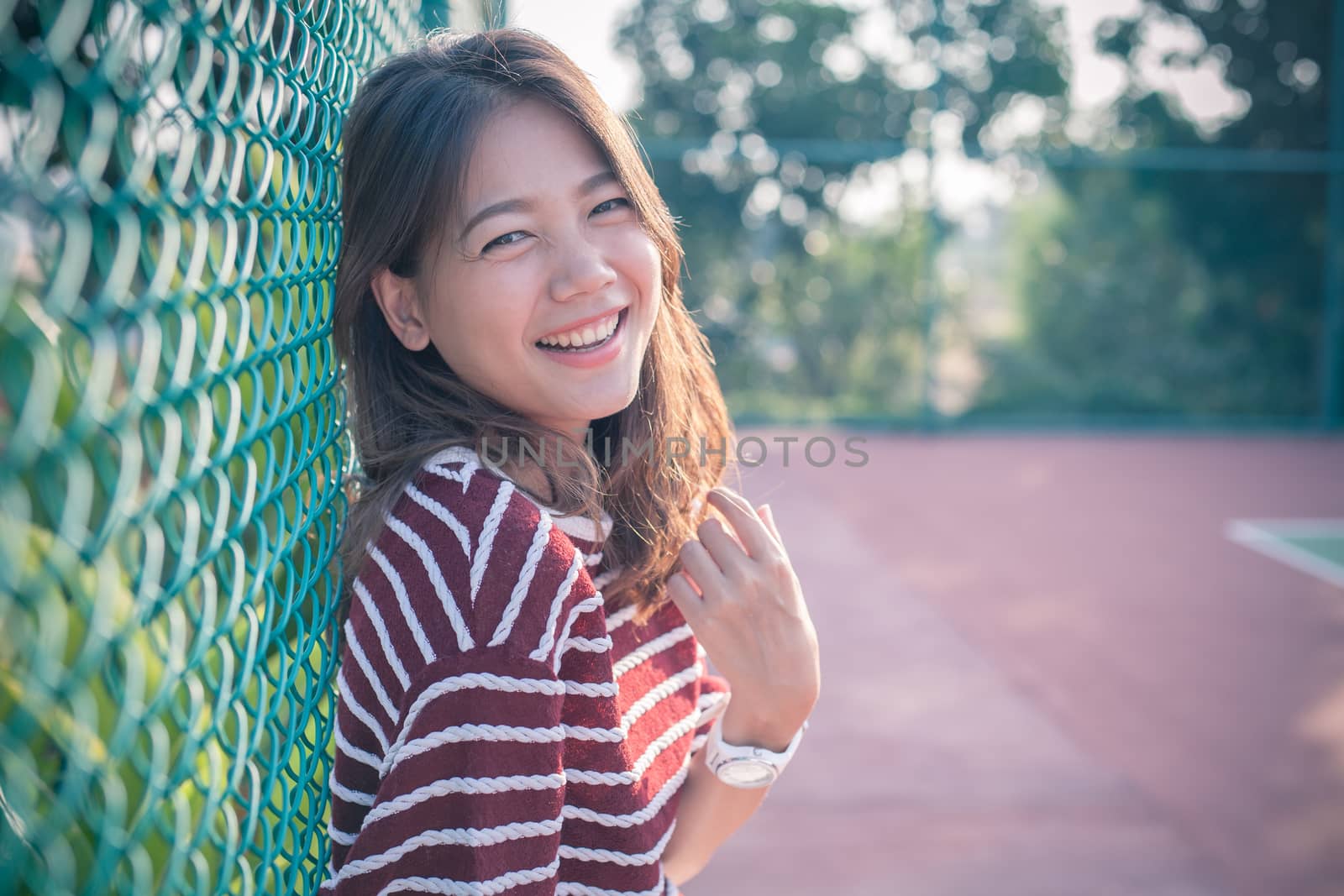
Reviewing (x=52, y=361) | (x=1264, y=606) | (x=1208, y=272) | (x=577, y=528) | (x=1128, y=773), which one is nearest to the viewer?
(x=52, y=361)

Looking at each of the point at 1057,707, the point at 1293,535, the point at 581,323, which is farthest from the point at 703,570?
the point at 1293,535

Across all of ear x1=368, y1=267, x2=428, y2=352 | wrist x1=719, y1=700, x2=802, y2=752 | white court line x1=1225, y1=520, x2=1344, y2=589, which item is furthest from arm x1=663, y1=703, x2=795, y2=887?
white court line x1=1225, y1=520, x2=1344, y2=589

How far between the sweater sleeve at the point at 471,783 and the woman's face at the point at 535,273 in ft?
1.21

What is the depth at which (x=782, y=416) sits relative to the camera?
8.55 metres

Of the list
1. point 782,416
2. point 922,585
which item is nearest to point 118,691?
point 922,585

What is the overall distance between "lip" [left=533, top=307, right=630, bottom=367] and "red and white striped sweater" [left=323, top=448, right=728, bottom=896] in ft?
0.52

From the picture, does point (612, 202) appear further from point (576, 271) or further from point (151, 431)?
point (151, 431)

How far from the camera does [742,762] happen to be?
3.84 ft

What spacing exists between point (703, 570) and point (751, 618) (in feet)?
0.25

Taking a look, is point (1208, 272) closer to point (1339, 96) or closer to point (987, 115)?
point (1339, 96)

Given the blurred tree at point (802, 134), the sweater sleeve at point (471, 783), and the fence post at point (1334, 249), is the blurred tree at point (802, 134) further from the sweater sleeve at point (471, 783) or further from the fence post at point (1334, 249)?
the sweater sleeve at point (471, 783)

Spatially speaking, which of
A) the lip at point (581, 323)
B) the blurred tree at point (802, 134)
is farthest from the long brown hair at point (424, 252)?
the blurred tree at point (802, 134)

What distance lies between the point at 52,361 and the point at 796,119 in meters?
8.47

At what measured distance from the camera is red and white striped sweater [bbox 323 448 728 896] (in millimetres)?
829
